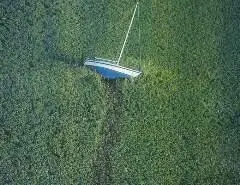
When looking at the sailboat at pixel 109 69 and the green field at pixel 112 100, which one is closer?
the green field at pixel 112 100

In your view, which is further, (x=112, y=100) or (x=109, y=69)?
(x=112, y=100)

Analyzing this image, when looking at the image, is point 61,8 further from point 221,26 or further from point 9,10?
point 221,26

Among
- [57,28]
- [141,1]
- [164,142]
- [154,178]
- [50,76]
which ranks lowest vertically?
[154,178]

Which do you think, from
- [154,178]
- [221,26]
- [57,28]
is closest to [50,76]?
[57,28]

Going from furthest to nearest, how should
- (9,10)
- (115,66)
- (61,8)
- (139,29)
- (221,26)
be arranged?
(221,26)
(139,29)
(61,8)
(9,10)
(115,66)

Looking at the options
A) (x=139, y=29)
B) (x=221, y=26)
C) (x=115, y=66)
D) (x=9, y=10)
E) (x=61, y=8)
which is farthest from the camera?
(x=221, y=26)

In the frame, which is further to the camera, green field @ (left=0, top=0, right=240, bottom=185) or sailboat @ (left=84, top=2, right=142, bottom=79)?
sailboat @ (left=84, top=2, right=142, bottom=79)

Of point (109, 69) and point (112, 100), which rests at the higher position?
point (109, 69)

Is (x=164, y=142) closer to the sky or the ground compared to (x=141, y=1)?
closer to the ground
